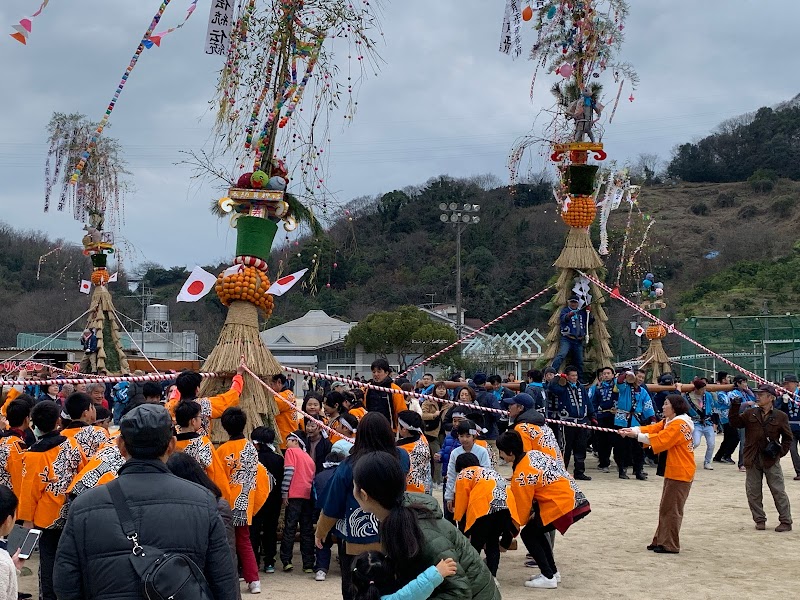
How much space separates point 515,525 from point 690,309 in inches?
1476

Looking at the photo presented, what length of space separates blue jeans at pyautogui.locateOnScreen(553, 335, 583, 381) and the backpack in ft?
23.4

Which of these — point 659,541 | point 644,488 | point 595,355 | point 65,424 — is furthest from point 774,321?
point 65,424

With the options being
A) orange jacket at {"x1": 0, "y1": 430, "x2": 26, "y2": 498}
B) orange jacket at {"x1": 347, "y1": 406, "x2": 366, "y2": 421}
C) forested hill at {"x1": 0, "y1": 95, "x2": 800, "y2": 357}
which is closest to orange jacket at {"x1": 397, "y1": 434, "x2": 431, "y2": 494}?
orange jacket at {"x1": 347, "y1": 406, "x2": 366, "y2": 421}

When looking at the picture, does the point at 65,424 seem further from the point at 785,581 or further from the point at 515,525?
the point at 785,581

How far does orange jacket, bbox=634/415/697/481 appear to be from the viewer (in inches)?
352

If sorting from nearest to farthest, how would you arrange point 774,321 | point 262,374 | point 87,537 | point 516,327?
point 87,537 → point 262,374 → point 774,321 → point 516,327

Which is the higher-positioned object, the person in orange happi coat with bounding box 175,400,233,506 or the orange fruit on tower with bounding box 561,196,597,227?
the orange fruit on tower with bounding box 561,196,597,227

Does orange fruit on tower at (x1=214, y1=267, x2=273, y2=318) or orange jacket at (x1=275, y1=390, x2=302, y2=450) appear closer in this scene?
orange fruit on tower at (x1=214, y1=267, x2=273, y2=318)

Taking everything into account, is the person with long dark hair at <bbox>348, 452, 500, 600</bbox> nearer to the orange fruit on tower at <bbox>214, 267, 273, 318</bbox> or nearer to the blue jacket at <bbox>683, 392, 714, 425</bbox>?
the orange fruit on tower at <bbox>214, 267, 273, 318</bbox>

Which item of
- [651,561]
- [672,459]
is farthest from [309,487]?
[672,459]

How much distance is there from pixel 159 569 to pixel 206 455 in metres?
3.77

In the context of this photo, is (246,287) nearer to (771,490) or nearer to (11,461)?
(11,461)

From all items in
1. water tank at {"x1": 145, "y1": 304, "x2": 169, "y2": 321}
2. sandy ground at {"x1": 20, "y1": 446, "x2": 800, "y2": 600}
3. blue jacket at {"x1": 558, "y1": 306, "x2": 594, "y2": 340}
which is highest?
water tank at {"x1": 145, "y1": 304, "x2": 169, "y2": 321}

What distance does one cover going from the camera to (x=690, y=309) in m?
43.1
